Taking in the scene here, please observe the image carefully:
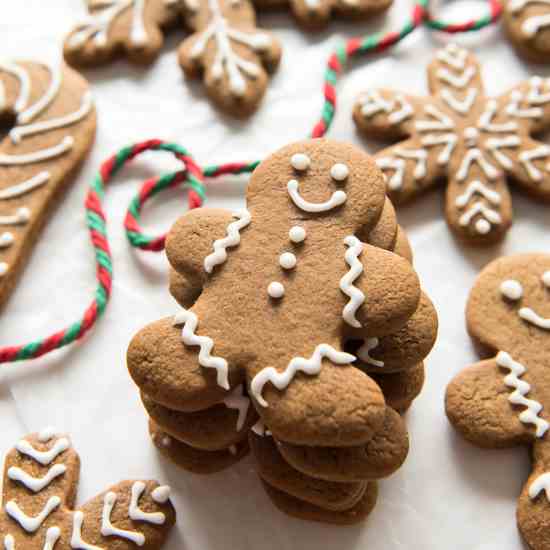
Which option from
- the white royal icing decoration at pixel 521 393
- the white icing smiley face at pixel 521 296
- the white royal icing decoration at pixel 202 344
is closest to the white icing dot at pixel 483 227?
the white icing smiley face at pixel 521 296

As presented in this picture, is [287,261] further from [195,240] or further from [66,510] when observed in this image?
[66,510]

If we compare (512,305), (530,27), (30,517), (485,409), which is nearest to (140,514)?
(30,517)

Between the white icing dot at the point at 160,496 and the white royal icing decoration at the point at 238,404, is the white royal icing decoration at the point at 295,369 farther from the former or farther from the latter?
the white icing dot at the point at 160,496

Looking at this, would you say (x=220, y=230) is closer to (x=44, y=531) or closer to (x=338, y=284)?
(x=338, y=284)

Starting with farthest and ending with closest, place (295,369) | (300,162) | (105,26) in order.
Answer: (105,26) → (300,162) → (295,369)

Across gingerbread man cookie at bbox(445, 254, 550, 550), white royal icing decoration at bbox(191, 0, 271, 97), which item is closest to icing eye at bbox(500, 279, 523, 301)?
gingerbread man cookie at bbox(445, 254, 550, 550)

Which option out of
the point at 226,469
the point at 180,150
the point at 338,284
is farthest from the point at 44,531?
the point at 180,150

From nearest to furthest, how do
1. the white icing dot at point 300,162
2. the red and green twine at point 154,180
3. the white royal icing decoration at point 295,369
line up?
the white royal icing decoration at point 295,369 → the white icing dot at point 300,162 → the red and green twine at point 154,180
